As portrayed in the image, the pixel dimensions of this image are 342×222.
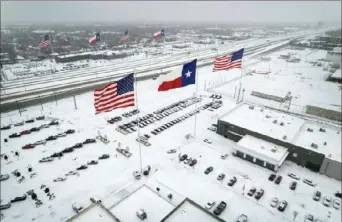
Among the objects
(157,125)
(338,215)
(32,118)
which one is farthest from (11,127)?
(338,215)

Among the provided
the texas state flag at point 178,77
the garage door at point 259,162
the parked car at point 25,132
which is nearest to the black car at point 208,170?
the garage door at point 259,162

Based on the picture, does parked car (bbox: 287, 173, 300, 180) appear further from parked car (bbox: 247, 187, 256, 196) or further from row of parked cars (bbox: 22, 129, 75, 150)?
row of parked cars (bbox: 22, 129, 75, 150)

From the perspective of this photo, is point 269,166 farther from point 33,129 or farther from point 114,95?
point 33,129

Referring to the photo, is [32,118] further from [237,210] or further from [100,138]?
[237,210]

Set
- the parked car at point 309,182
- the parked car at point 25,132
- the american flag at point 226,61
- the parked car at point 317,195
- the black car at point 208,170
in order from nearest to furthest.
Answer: the parked car at point 317,195 → the parked car at point 309,182 → the black car at point 208,170 → the american flag at point 226,61 → the parked car at point 25,132

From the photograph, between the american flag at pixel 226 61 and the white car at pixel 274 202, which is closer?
the white car at pixel 274 202

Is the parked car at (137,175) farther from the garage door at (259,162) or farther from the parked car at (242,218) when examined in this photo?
the garage door at (259,162)

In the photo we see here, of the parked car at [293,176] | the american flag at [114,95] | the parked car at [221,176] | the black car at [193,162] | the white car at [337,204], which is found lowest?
the white car at [337,204]

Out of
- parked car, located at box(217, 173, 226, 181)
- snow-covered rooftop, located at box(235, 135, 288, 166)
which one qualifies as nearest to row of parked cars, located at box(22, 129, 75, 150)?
parked car, located at box(217, 173, 226, 181)
